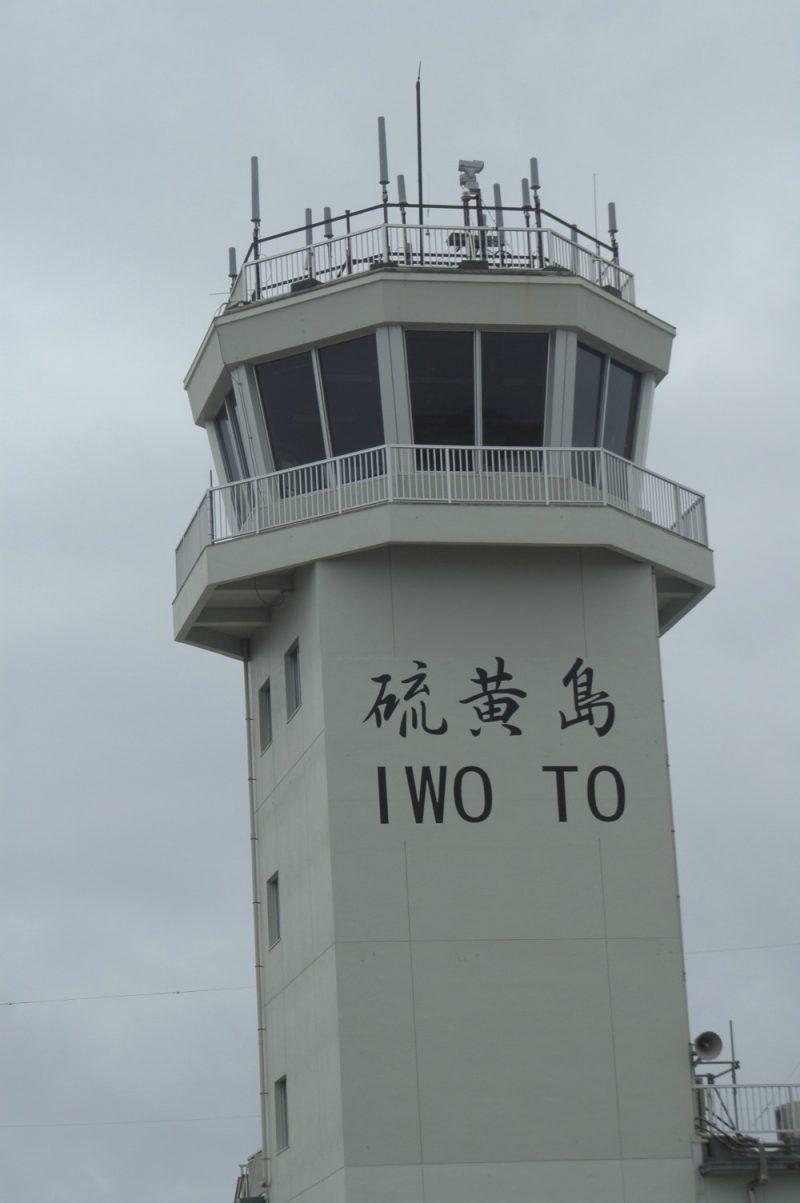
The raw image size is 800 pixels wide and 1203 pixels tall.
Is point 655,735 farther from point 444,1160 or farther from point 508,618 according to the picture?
point 444,1160

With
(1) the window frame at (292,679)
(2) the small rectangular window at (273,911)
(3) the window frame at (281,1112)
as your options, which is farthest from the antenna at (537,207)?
(3) the window frame at (281,1112)

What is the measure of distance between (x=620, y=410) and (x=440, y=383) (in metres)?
3.73

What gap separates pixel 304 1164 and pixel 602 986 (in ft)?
19.2

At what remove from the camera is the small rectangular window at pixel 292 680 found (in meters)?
39.0

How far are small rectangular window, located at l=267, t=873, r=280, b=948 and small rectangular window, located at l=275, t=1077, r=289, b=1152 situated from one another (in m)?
2.50

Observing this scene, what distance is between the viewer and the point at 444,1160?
113ft

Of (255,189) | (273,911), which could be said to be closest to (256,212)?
(255,189)

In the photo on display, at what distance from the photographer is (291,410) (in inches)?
1532

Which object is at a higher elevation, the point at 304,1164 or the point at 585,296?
the point at 585,296

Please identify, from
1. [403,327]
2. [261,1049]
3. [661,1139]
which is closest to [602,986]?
[661,1139]

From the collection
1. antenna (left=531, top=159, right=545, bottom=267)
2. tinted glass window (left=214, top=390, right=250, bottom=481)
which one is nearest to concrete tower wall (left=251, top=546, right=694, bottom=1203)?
tinted glass window (left=214, top=390, right=250, bottom=481)

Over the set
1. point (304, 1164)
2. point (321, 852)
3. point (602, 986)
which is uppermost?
point (321, 852)

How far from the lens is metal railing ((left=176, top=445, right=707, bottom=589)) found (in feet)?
123

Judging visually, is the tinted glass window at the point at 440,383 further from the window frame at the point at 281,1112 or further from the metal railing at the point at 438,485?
the window frame at the point at 281,1112
